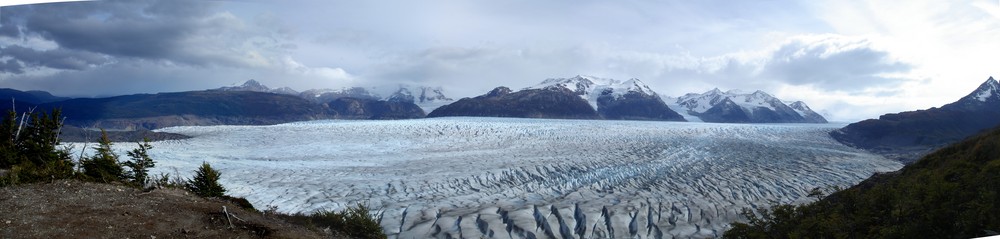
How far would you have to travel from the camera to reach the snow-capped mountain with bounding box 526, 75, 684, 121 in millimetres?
54419

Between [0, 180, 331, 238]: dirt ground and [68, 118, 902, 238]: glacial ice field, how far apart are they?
2646mm

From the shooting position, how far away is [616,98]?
55719 mm

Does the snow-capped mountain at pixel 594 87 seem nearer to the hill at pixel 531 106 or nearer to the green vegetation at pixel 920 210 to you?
the hill at pixel 531 106

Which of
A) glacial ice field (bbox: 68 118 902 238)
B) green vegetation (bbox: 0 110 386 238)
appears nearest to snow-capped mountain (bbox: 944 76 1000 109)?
glacial ice field (bbox: 68 118 902 238)

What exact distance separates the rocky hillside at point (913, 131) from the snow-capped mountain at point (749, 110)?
50.0m

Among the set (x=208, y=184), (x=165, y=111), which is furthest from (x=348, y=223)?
(x=165, y=111)

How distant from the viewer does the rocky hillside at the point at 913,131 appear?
1753 centimetres

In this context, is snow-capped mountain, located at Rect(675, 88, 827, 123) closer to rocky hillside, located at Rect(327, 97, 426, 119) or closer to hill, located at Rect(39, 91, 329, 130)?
rocky hillside, located at Rect(327, 97, 426, 119)

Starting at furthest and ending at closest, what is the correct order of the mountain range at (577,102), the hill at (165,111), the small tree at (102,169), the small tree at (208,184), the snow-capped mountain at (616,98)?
the mountain range at (577,102) → the snow-capped mountain at (616,98) → the hill at (165,111) → the small tree at (208,184) → the small tree at (102,169)

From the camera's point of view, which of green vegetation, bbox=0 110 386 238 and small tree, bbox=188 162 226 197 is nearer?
green vegetation, bbox=0 110 386 238

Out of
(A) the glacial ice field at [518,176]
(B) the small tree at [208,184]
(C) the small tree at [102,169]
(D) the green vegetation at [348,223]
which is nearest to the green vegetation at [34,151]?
(C) the small tree at [102,169]

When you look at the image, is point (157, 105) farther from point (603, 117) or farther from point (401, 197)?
point (603, 117)

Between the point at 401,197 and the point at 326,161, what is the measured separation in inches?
189

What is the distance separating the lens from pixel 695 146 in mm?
17891
